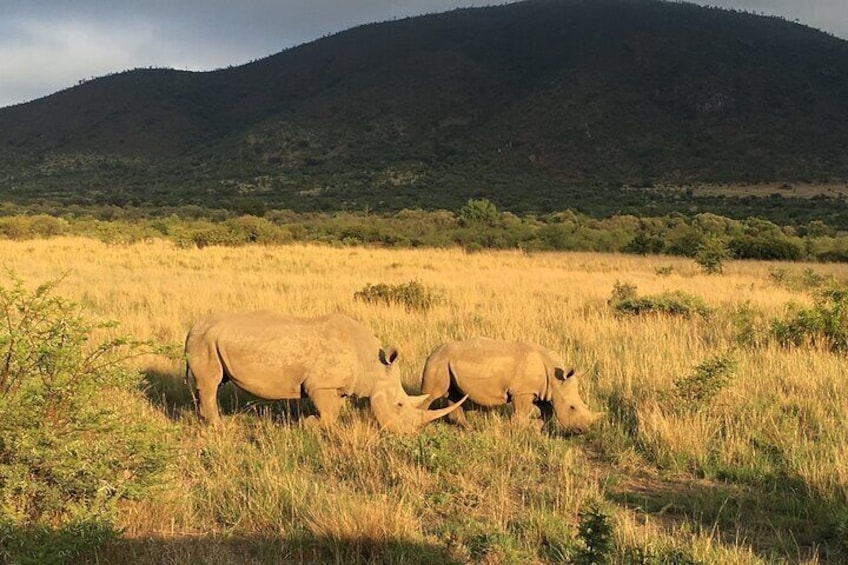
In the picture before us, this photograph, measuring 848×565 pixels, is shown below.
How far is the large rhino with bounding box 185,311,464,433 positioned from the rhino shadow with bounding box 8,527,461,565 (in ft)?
5.69

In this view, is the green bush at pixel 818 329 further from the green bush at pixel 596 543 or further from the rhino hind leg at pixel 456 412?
the green bush at pixel 596 543

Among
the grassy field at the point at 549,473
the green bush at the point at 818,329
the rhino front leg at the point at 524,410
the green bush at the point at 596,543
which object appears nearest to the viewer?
the green bush at the point at 596,543

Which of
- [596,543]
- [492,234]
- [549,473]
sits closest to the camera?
[596,543]

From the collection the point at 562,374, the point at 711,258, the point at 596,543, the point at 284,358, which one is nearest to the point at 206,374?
the point at 284,358

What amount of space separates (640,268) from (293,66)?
163 metres

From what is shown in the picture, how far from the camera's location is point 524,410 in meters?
6.19

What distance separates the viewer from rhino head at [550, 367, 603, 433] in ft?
19.7

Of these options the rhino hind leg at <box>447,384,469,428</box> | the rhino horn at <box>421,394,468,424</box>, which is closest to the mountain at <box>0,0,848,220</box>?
the rhino hind leg at <box>447,384,469,428</box>

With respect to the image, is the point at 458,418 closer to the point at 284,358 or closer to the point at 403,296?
the point at 284,358

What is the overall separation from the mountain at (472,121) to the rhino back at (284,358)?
47.7 metres

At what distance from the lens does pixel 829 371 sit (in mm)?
7516

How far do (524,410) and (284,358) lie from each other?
236 cm

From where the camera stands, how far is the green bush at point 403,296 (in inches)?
492

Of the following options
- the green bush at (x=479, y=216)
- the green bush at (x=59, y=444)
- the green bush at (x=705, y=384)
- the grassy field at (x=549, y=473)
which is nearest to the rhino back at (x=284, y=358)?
the grassy field at (x=549, y=473)
